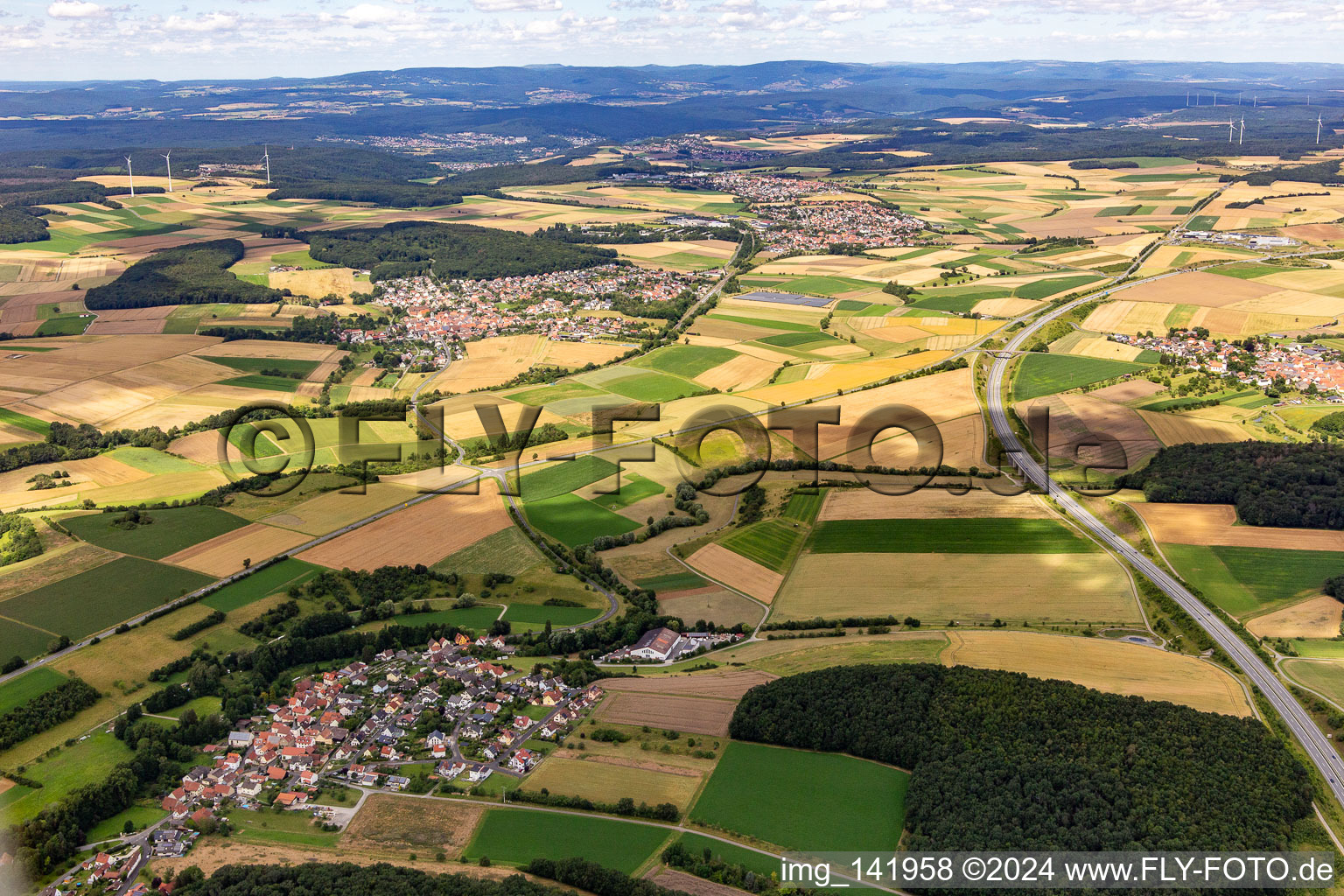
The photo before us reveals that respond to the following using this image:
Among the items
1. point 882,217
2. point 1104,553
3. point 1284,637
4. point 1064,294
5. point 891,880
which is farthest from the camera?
point 882,217

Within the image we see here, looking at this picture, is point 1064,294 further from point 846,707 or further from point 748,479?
point 846,707

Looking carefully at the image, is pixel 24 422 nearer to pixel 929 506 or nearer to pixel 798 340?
pixel 798 340

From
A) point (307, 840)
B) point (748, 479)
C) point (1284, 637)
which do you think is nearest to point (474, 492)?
point (748, 479)

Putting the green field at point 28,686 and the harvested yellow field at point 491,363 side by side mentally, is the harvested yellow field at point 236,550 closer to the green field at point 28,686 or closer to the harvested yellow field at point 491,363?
the green field at point 28,686

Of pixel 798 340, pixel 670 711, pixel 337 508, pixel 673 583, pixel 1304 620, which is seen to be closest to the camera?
pixel 670 711

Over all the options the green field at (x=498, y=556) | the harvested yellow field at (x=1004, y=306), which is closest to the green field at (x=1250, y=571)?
the green field at (x=498, y=556)

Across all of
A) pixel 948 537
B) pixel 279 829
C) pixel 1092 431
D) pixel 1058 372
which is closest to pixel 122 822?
pixel 279 829
